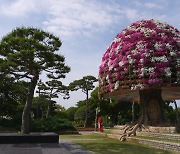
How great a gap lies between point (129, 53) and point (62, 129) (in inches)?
618

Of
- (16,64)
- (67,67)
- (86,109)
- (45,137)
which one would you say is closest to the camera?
(45,137)

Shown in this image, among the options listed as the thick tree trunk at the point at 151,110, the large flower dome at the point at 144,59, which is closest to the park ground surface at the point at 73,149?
the large flower dome at the point at 144,59

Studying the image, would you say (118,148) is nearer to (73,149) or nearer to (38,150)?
(73,149)

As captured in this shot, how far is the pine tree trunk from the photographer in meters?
24.7

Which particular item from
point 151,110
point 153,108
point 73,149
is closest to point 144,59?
point 153,108

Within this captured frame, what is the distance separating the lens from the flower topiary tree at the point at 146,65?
74.9 feet

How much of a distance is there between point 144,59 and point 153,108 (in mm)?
4411

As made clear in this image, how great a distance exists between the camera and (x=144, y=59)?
76.0 ft

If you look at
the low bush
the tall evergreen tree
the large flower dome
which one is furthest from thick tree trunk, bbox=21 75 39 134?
the low bush

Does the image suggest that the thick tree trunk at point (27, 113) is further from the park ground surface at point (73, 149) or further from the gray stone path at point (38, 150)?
the gray stone path at point (38, 150)

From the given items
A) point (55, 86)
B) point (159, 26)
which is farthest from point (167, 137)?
point (55, 86)

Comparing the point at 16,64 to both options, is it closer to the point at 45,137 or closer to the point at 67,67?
the point at 67,67

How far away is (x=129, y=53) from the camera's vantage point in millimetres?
24031

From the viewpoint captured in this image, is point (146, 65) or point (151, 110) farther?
point (151, 110)
